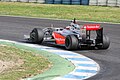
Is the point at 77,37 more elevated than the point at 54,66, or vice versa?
the point at 77,37

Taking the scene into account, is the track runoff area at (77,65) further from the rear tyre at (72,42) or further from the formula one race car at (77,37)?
the formula one race car at (77,37)

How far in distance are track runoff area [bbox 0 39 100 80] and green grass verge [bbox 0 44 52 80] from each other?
0.65 meters

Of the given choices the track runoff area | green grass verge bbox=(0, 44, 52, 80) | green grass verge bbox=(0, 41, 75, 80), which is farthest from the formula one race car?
green grass verge bbox=(0, 44, 52, 80)

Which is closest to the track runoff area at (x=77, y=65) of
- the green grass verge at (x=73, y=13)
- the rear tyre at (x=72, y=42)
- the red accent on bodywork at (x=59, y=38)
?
the rear tyre at (x=72, y=42)

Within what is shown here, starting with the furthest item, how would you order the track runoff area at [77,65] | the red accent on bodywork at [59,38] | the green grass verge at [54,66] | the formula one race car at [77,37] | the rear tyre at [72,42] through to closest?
the red accent on bodywork at [59,38]
the formula one race car at [77,37]
the rear tyre at [72,42]
the track runoff area at [77,65]
the green grass verge at [54,66]

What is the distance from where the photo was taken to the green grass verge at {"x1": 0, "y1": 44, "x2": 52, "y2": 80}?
414 inches

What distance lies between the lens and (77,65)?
39.8 ft

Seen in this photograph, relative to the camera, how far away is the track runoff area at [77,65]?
34.6ft

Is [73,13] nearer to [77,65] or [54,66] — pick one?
[77,65]

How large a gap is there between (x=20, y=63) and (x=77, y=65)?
5.61ft

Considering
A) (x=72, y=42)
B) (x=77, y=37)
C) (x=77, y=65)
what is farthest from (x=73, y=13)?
(x=77, y=65)

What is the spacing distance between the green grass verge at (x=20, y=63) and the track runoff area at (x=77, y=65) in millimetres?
649

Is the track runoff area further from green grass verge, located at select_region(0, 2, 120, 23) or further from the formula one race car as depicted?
green grass verge, located at select_region(0, 2, 120, 23)

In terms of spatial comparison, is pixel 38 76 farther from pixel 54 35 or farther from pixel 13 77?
pixel 54 35
